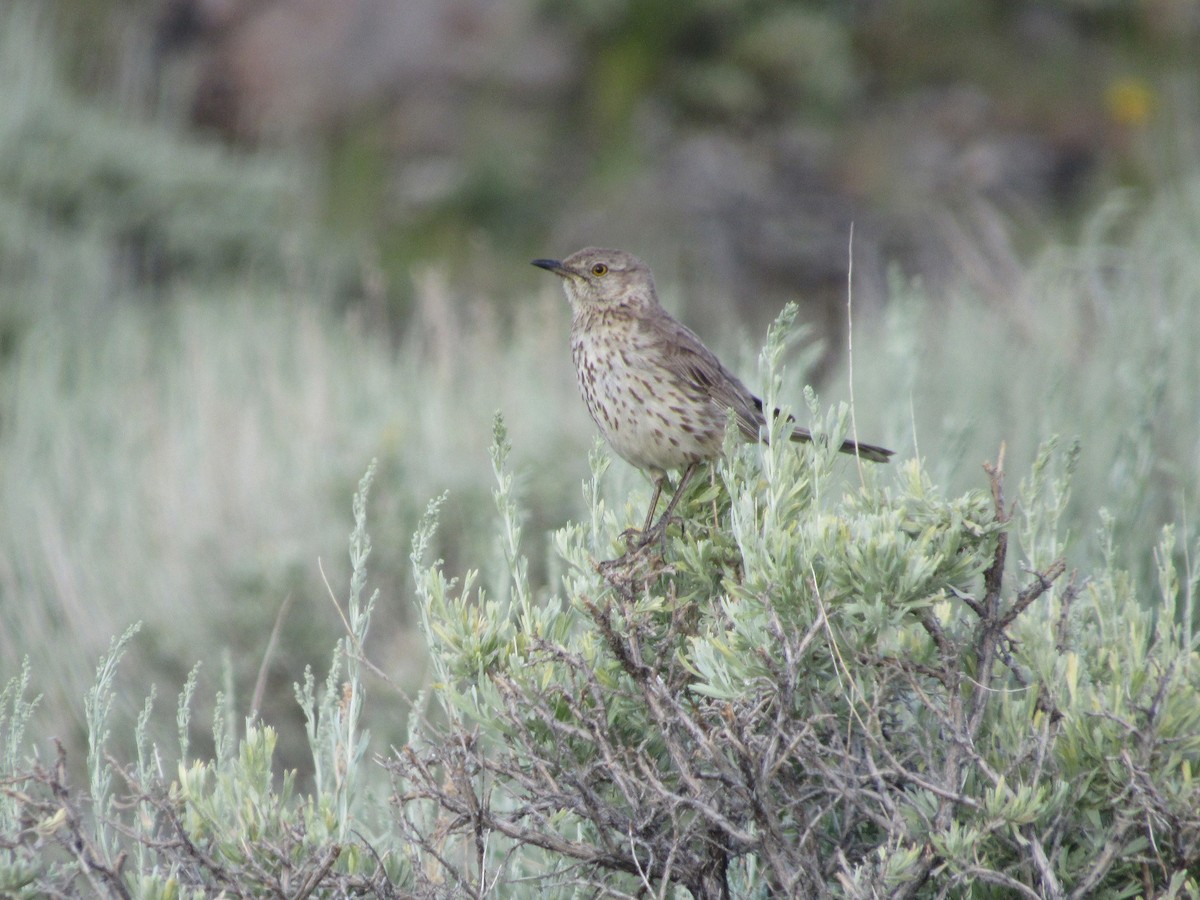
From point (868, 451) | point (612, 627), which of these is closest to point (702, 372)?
point (868, 451)

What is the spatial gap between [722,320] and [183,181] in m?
4.11

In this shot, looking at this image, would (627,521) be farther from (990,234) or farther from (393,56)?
(393,56)

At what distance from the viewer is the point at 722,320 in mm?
9242

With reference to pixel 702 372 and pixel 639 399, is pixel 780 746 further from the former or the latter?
pixel 702 372

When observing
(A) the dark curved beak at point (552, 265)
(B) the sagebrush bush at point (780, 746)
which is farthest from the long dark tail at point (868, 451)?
(A) the dark curved beak at point (552, 265)

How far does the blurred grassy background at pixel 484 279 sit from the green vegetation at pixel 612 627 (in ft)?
0.13

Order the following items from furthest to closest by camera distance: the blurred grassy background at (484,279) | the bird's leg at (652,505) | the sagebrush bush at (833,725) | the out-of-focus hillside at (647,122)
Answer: the out-of-focus hillside at (647,122), the blurred grassy background at (484,279), the bird's leg at (652,505), the sagebrush bush at (833,725)

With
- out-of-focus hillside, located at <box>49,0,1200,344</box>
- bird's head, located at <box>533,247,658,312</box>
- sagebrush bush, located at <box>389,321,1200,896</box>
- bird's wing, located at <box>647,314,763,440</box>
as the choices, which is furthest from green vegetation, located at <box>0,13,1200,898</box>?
out-of-focus hillside, located at <box>49,0,1200,344</box>

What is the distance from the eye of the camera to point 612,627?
2.47 metres

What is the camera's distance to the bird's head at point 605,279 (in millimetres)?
3959

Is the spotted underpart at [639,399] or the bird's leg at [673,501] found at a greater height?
the spotted underpart at [639,399]

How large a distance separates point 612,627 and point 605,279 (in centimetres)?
175

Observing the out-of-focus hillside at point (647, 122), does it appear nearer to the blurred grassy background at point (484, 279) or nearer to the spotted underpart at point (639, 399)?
the blurred grassy background at point (484, 279)

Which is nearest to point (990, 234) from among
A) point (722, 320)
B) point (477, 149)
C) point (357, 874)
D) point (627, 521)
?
point (722, 320)
